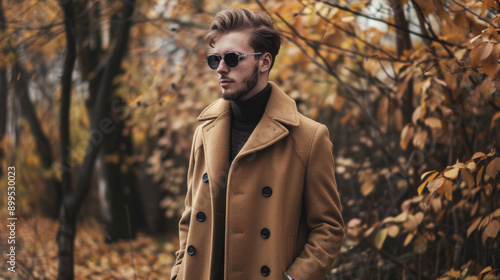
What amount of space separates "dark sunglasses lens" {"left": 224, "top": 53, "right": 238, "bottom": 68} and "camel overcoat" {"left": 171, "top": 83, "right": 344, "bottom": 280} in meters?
0.29

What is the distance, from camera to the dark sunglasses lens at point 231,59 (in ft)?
8.17

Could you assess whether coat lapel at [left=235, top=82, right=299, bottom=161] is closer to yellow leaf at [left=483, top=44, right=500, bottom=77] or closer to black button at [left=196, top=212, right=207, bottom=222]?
black button at [left=196, top=212, right=207, bottom=222]

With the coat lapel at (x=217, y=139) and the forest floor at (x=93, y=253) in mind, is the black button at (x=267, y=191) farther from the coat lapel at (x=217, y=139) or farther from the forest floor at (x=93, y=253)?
the forest floor at (x=93, y=253)

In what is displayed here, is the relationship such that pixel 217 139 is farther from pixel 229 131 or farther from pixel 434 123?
pixel 434 123

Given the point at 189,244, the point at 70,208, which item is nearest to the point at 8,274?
the point at 70,208

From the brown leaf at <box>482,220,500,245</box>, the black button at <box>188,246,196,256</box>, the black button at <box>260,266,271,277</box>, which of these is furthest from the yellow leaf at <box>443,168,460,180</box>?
the black button at <box>188,246,196,256</box>

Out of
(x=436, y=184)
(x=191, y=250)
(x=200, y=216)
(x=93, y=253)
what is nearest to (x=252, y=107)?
(x=200, y=216)

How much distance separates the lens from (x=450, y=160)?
14.6 feet

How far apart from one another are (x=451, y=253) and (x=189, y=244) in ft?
8.17

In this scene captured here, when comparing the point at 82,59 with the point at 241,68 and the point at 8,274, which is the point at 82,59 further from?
the point at 241,68

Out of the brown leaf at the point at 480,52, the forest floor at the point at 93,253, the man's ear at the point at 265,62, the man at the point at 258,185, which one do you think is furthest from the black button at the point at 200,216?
the forest floor at the point at 93,253

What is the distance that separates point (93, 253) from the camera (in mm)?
8859

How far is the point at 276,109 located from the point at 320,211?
53 centimetres

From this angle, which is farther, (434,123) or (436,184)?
(434,123)
